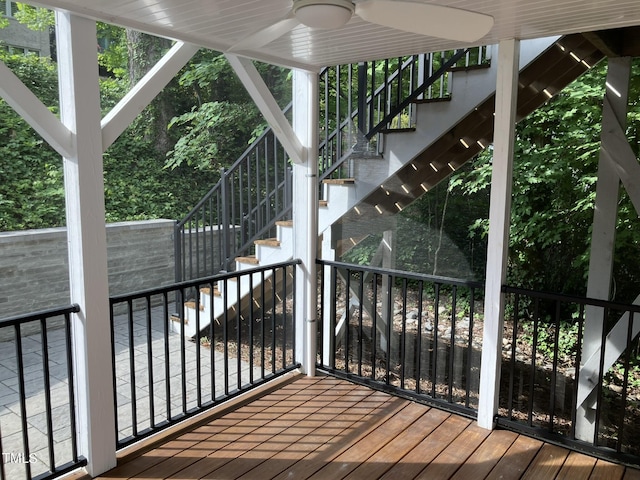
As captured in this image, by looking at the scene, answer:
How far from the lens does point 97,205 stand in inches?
90.7

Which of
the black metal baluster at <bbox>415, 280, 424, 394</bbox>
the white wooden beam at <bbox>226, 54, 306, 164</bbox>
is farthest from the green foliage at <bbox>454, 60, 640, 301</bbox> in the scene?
the white wooden beam at <bbox>226, 54, 306, 164</bbox>

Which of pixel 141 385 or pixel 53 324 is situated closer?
pixel 53 324

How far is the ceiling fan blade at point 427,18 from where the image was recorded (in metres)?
1.66

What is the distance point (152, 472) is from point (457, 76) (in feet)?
10.2

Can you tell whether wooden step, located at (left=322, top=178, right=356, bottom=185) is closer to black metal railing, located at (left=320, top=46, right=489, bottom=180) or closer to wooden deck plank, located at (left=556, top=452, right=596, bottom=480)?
black metal railing, located at (left=320, top=46, right=489, bottom=180)

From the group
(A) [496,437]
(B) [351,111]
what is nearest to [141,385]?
(A) [496,437]

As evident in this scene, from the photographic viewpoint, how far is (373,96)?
3734 mm

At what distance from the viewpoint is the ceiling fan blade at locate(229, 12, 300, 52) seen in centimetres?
185

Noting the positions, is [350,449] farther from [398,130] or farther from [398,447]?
[398,130]

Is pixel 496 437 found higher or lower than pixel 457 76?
lower

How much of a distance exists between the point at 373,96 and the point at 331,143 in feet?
1.61

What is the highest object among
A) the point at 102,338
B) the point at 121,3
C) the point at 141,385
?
the point at 121,3

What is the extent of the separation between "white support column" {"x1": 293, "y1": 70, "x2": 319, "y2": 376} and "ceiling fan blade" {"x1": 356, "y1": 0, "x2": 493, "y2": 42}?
173cm

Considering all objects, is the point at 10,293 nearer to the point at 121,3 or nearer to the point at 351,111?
the point at 121,3
